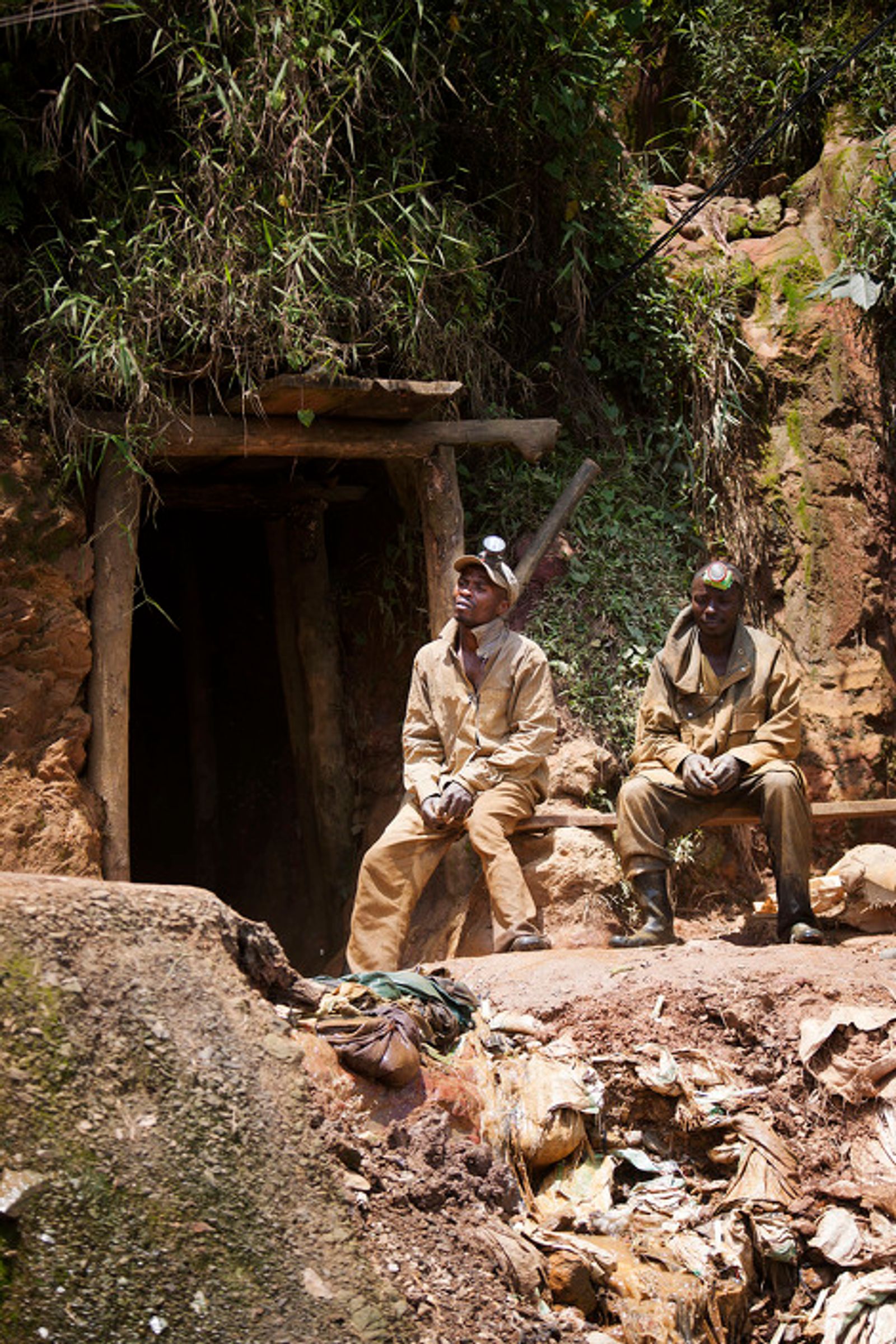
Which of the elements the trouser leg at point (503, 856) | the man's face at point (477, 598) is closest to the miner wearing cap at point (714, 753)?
the trouser leg at point (503, 856)

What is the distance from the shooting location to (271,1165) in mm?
3775

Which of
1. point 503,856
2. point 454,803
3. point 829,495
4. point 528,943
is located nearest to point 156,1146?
point 528,943

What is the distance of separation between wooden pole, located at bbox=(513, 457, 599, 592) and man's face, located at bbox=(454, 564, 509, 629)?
979 mm

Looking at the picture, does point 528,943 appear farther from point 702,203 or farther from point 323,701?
point 702,203

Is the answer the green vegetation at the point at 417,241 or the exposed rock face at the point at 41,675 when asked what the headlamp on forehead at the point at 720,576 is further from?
the exposed rock face at the point at 41,675

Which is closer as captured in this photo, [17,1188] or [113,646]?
[17,1188]

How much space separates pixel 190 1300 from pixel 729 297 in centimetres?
748

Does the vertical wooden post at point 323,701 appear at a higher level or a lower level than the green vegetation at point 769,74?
lower

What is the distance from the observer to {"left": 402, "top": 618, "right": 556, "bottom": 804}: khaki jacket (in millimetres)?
6922

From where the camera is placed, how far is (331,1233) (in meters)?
3.72

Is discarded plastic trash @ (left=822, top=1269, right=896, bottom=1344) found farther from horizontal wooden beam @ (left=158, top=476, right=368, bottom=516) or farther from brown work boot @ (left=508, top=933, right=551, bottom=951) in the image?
horizontal wooden beam @ (left=158, top=476, right=368, bottom=516)

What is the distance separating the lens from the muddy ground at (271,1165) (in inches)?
132

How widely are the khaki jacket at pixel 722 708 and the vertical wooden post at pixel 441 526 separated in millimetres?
1297

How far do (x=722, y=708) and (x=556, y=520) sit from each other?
1.97 meters
